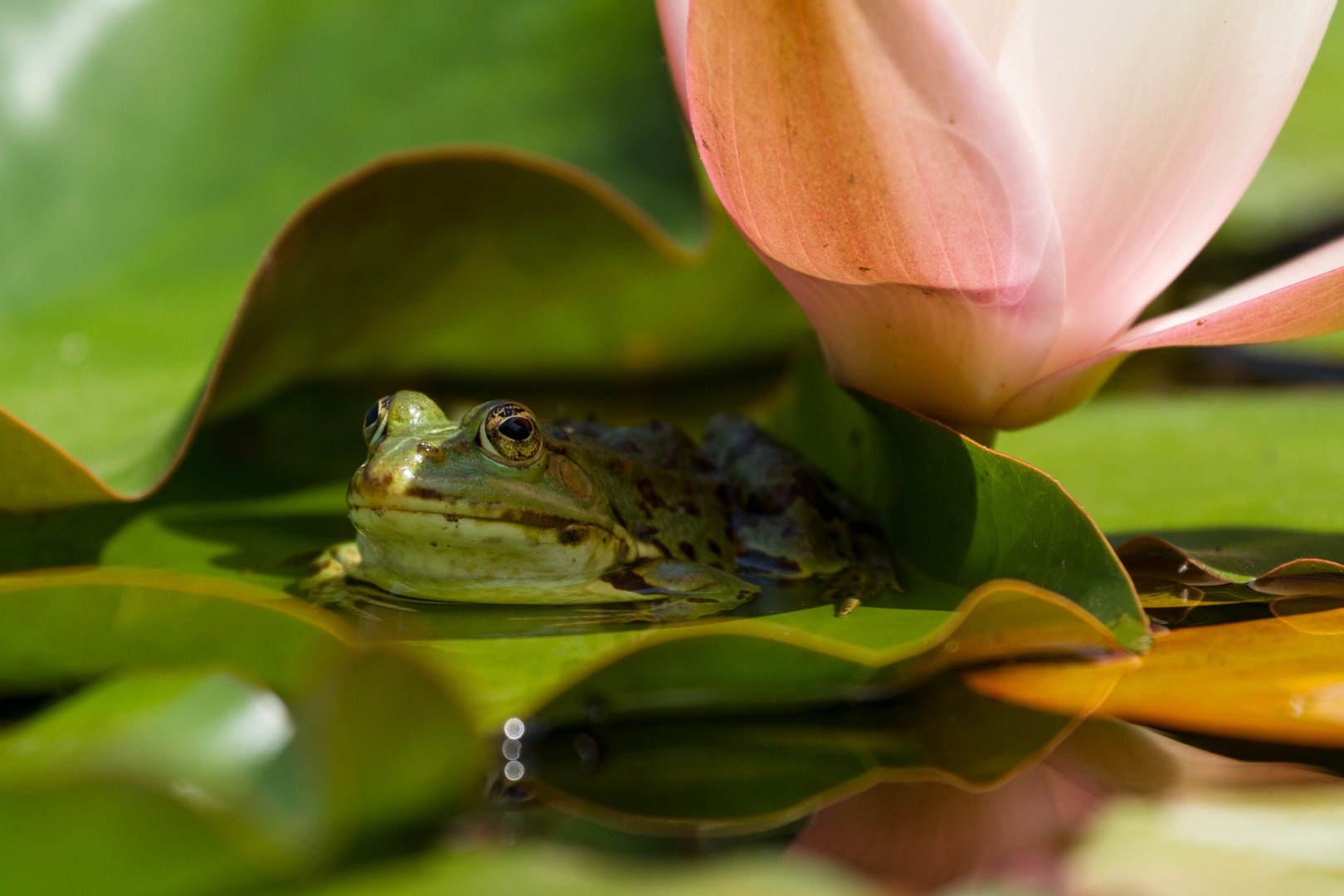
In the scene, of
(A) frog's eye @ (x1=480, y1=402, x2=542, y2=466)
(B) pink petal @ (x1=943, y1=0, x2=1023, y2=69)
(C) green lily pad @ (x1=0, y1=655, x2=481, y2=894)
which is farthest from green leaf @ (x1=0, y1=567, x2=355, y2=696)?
(B) pink petal @ (x1=943, y1=0, x2=1023, y2=69)

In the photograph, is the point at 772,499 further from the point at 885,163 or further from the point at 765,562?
the point at 885,163

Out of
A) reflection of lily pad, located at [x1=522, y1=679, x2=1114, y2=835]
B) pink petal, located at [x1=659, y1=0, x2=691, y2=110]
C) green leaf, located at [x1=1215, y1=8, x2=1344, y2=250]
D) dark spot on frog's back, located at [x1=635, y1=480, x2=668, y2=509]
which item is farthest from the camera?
green leaf, located at [x1=1215, y1=8, x2=1344, y2=250]

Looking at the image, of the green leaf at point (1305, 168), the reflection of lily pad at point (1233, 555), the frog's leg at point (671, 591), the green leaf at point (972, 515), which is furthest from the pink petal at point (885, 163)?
the green leaf at point (1305, 168)

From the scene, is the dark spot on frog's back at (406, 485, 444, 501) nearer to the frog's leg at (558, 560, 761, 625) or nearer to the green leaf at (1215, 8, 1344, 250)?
the frog's leg at (558, 560, 761, 625)

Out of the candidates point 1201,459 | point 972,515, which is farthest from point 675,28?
point 1201,459

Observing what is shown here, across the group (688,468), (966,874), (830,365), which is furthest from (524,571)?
(966,874)
